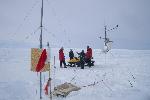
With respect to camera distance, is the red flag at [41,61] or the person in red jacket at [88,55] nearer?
the red flag at [41,61]

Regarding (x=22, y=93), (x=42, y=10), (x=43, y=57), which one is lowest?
(x=22, y=93)

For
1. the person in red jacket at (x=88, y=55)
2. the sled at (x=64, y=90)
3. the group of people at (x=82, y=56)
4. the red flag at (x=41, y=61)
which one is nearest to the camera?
the red flag at (x=41, y=61)

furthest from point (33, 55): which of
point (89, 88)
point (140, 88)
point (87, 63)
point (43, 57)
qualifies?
point (87, 63)

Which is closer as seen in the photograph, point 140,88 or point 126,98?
point 126,98

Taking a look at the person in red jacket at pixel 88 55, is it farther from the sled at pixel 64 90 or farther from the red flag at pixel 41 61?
the red flag at pixel 41 61

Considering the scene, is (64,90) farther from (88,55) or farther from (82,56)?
(88,55)

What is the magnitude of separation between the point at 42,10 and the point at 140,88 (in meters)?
6.88

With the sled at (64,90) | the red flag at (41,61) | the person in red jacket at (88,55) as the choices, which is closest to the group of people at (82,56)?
the person in red jacket at (88,55)

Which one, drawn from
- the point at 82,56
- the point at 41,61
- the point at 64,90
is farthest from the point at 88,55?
the point at 41,61

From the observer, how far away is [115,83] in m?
15.6

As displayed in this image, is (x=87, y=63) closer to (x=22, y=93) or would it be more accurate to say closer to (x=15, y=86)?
(x=15, y=86)

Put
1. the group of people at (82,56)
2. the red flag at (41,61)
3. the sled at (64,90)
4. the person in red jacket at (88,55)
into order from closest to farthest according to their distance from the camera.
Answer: the red flag at (41,61)
the sled at (64,90)
the group of people at (82,56)
the person in red jacket at (88,55)

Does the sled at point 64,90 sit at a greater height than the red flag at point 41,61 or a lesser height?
lesser

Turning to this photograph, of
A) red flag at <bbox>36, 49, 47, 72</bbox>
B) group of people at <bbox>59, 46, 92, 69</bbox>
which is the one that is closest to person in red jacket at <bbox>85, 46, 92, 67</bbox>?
group of people at <bbox>59, 46, 92, 69</bbox>
